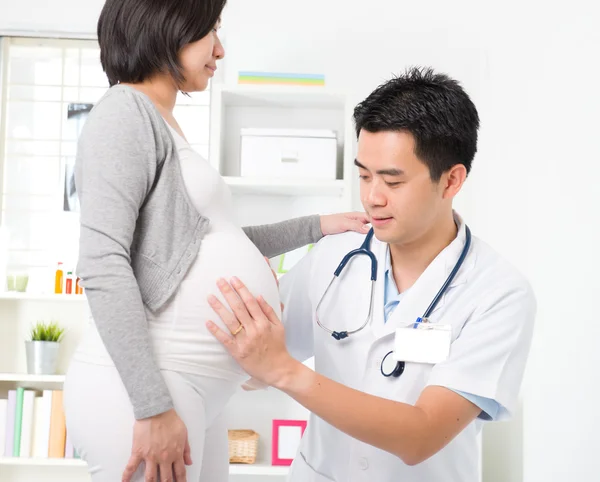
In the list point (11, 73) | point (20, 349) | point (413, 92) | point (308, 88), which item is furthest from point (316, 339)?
point (11, 73)

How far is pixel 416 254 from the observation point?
5.05 ft

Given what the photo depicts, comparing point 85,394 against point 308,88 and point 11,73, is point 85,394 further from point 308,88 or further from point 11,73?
point 11,73

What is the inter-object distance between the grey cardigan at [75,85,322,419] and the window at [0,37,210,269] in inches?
85.9

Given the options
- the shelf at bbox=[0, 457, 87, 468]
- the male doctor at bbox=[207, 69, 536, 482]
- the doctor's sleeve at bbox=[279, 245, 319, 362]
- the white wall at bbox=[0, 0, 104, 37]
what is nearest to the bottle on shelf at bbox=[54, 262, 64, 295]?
the shelf at bbox=[0, 457, 87, 468]

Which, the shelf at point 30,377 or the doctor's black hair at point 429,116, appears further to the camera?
the shelf at point 30,377

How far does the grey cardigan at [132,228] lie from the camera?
1.06 meters

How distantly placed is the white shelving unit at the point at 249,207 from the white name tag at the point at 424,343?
1.45m

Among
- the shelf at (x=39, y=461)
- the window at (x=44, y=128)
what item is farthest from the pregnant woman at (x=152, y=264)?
the window at (x=44, y=128)

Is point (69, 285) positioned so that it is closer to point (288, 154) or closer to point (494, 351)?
point (288, 154)

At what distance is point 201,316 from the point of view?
1167mm

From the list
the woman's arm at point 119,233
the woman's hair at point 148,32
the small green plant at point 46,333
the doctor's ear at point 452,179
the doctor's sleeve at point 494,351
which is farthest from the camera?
the small green plant at point 46,333

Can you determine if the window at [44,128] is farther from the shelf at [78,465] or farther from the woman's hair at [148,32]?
the woman's hair at [148,32]

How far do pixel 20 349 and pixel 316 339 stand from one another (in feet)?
6.80

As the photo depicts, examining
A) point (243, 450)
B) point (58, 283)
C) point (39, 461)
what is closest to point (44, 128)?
point (58, 283)
